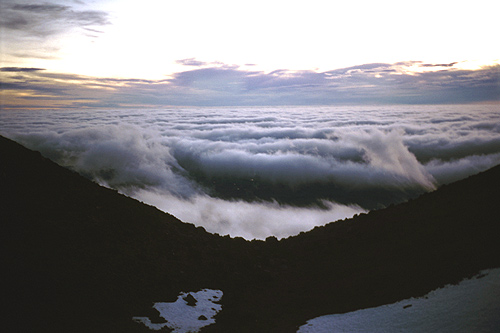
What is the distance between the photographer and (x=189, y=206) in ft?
222

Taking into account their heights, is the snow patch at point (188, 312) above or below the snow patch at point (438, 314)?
below

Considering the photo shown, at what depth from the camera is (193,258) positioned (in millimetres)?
13047

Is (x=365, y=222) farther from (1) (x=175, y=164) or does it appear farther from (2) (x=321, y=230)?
(1) (x=175, y=164)

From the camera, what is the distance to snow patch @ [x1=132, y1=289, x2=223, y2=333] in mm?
8594

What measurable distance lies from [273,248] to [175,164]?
9396 centimetres

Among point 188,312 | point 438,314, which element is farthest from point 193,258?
point 438,314

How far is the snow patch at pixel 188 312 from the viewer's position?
859 cm

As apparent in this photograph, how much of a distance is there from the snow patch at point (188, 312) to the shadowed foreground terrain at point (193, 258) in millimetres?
300

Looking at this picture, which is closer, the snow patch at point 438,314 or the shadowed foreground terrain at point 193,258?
the snow patch at point 438,314

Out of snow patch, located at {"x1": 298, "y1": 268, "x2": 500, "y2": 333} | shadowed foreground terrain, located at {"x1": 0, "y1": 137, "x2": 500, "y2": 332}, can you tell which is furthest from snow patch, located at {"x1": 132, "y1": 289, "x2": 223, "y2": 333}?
snow patch, located at {"x1": 298, "y1": 268, "x2": 500, "y2": 333}

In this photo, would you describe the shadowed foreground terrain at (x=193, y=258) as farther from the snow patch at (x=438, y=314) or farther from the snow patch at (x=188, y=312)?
the snow patch at (x=438, y=314)

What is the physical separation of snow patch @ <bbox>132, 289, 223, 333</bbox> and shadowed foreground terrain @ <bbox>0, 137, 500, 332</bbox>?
11.8 inches

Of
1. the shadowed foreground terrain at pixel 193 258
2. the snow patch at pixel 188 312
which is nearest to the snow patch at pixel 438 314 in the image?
the shadowed foreground terrain at pixel 193 258

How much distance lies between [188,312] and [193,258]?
3643 mm
